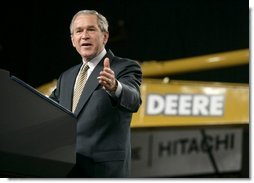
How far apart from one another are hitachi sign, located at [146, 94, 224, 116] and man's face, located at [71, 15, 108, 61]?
1.67 feet

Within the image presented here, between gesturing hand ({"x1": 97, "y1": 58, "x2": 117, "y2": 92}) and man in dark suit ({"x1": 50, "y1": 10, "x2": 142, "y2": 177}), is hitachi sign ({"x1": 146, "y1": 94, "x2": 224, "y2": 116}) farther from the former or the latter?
gesturing hand ({"x1": 97, "y1": 58, "x2": 117, "y2": 92})

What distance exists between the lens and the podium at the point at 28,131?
2.97 ft

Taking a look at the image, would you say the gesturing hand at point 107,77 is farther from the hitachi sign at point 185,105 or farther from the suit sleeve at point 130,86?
the hitachi sign at point 185,105

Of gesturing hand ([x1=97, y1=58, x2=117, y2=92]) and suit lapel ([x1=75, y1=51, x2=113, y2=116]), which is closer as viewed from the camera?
gesturing hand ([x1=97, y1=58, x2=117, y2=92])

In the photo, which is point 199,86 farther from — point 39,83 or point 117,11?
point 39,83

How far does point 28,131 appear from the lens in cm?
92

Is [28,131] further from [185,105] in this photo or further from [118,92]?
[185,105]

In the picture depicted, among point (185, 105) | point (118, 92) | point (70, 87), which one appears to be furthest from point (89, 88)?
point (185, 105)

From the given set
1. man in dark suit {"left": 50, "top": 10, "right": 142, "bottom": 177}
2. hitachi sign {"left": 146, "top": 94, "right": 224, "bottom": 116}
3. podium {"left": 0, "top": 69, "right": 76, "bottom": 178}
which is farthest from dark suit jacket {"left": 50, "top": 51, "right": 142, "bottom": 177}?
hitachi sign {"left": 146, "top": 94, "right": 224, "bottom": 116}

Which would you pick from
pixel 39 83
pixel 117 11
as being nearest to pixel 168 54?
pixel 117 11

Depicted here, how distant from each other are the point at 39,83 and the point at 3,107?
28.9 inches

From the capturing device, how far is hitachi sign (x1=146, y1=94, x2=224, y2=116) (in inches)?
65.7

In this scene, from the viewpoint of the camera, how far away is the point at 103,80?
2.90 ft

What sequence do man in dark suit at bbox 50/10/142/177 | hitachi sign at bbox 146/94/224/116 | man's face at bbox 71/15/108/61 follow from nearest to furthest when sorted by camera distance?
man in dark suit at bbox 50/10/142/177 < man's face at bbox 71/15/108/61 < hitachi sign at bbox 146/94/224/116
